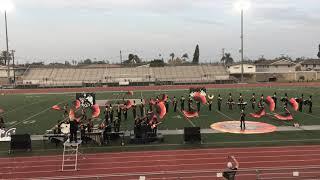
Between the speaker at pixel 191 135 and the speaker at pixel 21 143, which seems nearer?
the speaker at pixel 21 143

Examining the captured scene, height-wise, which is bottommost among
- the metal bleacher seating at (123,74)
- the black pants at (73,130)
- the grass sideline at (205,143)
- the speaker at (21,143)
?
the grass sideline at (205,143)

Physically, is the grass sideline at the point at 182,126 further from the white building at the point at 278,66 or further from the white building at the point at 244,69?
the white building at the point at 278,66

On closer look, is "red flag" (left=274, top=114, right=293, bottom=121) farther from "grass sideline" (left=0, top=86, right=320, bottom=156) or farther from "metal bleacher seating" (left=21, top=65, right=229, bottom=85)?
"metal bleacher seating" (left=21, top=65, right=229, bottom=85)

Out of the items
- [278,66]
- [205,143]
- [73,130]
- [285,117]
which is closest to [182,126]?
[205,143]

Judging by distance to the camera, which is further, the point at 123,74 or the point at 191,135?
the point at 123,74

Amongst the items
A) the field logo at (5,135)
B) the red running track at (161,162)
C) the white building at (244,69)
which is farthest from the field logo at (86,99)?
the white building at (244,69)

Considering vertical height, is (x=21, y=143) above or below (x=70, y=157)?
above

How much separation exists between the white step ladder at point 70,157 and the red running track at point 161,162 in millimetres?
221

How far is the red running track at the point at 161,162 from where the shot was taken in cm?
1491

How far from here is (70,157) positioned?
1698 cm

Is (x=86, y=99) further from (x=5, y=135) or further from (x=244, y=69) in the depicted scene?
(x=244, y=69)

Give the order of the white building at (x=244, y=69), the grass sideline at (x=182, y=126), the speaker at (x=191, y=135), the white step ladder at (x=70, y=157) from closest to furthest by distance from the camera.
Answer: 1. the white step ladder at (x=70, y=157)
2. the grass sideline at (x=182, y=126)
3. the speaker at (x=191, y=135)
4. the white building at (x=244, y=69)

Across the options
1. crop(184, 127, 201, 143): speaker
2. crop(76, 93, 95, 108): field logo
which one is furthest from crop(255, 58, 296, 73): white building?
crop(184, 127, 201, 143): speaker

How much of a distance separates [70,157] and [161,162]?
3.75 meters
